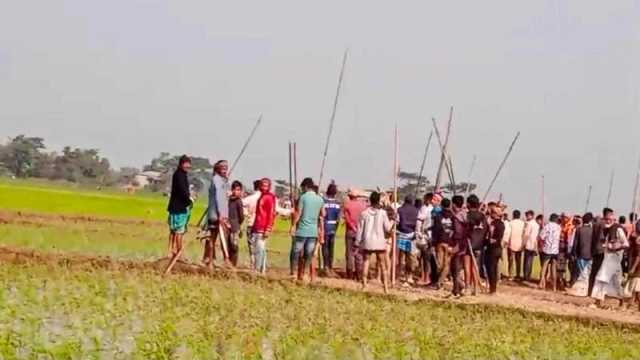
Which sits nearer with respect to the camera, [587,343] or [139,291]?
[587,343]

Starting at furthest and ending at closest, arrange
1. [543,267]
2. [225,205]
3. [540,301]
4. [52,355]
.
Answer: [543,267] < [540,301] < [225,205] < [52,355]

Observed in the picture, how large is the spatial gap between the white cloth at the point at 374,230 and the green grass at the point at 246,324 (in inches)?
90.8

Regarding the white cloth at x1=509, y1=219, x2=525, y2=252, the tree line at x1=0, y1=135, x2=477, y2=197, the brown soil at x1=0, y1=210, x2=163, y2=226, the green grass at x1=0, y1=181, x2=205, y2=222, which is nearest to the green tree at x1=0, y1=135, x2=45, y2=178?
the tree line at x1=0, y1=135, x2=477, y2=197

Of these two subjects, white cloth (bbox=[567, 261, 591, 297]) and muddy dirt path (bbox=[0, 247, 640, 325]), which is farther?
white cloth (bbox=[567, 261, 591, 297])

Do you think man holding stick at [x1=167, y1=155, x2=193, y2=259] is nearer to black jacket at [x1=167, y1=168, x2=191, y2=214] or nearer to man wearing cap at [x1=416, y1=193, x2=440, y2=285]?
black jacket at [x1=167, y1=168, x2=191, y2=214]

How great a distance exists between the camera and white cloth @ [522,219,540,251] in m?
26.5

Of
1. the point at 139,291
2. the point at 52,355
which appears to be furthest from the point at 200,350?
the point at 139,291

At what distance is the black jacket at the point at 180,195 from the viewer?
1869cm

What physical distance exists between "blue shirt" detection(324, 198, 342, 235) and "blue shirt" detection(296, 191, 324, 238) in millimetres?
2786

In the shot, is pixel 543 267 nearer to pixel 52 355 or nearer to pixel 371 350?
pixel 371 350

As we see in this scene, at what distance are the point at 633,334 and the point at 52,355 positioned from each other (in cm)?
906

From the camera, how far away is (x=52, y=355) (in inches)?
352

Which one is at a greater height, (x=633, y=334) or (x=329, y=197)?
(x=329, y=197)

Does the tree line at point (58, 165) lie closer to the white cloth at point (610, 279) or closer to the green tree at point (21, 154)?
the green tree at point (21, 154)
